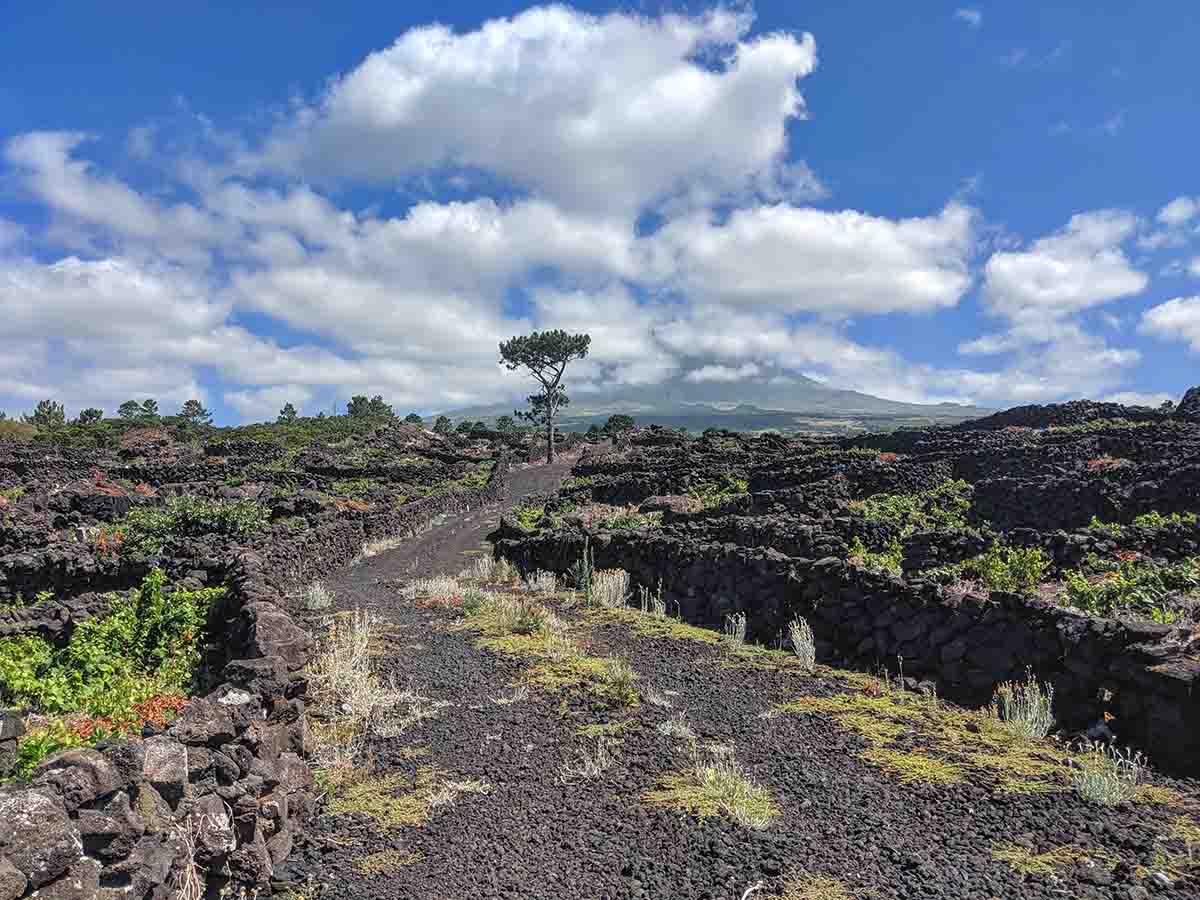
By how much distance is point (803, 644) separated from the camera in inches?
436

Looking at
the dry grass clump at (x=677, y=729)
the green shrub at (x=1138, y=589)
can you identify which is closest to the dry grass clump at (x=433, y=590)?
the dry grass clump at (x=677, y=729)

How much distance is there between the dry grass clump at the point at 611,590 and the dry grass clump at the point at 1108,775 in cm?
971

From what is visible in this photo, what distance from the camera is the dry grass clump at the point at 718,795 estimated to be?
629cm

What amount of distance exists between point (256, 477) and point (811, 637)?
40391 millimetres

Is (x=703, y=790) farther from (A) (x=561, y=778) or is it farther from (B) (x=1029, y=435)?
(B) (x=1029, y=435)

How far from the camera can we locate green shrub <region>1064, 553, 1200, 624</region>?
9859 millimetres

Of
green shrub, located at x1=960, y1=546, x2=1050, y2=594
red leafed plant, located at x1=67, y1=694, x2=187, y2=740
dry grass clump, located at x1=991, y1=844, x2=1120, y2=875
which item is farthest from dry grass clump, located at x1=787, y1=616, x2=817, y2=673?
red leafed plant, located at x1=67, y1=694, x2=187, y2=740

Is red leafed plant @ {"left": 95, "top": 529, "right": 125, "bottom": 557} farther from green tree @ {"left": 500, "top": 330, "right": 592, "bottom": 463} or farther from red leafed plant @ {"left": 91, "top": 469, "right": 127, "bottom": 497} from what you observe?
green tree @ {"left": 500, "top": 330, "right": 592, "bottom": 463}

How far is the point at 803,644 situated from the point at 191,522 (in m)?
22.5

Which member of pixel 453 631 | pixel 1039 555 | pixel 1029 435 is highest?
pixel 1029 435

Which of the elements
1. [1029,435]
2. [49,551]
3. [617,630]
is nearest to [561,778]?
[617,630]

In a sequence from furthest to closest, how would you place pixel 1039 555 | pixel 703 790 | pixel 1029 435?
pixel 1029 435, pixel 1039 555, pixel 703 790

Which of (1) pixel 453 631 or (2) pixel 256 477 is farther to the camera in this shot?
(2) pixel 256 477

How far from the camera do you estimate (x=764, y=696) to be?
31.8 ft
